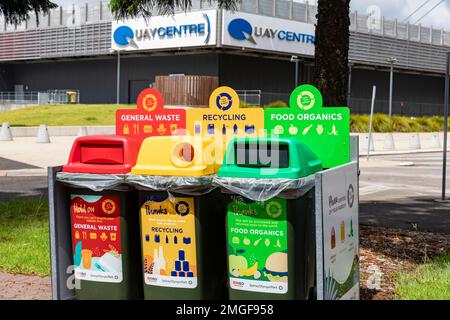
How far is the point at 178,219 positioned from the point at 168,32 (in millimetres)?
41701

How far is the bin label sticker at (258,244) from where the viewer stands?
417 centimetres

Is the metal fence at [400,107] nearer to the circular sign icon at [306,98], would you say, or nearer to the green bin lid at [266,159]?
the circular sign icon at [306,98]

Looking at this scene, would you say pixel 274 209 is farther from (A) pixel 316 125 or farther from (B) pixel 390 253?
(B) pixel 390 253

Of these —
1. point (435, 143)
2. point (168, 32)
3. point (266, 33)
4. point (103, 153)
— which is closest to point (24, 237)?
point (103, 153)

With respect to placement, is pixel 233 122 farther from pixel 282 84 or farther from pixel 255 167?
pixel 282 84

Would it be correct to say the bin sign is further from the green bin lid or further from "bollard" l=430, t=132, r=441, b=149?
"bollard" l=430, t=132, r=441, b=149

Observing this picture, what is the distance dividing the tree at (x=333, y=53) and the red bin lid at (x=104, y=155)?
367cm

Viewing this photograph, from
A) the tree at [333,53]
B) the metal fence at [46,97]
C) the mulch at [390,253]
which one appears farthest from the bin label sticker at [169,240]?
the metal fence at [46,97]

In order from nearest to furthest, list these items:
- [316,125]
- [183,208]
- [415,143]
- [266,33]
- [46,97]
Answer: [183,208], [316,125], [415,143], [266,33], [46,97]

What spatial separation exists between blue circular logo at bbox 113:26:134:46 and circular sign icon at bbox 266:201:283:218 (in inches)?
1770

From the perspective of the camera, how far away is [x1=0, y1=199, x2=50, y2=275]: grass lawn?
6.51 metres

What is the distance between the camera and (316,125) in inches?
194

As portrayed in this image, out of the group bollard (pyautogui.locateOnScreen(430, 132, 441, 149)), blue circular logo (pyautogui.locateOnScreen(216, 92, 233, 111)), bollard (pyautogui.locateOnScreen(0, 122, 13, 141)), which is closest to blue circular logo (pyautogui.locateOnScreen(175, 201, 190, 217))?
blue circular logo (pyautogui.locateOnScreen(216, 92, 233, 111))

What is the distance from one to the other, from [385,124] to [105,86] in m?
25.6
